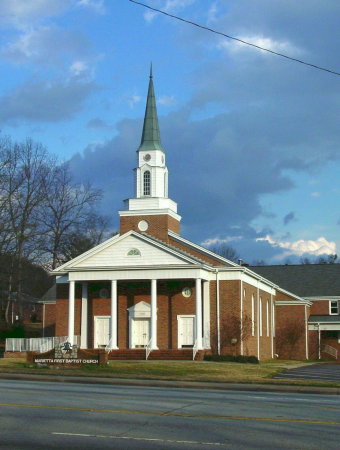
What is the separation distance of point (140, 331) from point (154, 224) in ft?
23.2

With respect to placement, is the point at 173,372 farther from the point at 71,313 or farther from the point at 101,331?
the point at 101,331

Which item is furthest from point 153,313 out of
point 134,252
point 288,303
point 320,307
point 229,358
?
point 320,307

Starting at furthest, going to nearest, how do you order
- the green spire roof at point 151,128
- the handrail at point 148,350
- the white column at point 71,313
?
1. the green spire roof at point 151,128
2. the white column at point 71,313
3. the handrail at point 148,350

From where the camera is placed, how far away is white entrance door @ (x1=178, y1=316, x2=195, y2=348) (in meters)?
44.7

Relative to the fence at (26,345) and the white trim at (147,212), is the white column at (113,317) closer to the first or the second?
the fence at (26,345)

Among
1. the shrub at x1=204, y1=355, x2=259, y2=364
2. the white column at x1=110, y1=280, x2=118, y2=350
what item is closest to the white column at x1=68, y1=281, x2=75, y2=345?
the white column at x1=110, y1=280, x2=118, y2=350

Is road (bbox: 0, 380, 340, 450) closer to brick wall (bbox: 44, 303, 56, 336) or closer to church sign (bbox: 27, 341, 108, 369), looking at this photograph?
church sign (bbox: 27, 341, 108, 369)

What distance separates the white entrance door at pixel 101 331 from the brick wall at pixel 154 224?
5.92m

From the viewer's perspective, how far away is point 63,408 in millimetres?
15602

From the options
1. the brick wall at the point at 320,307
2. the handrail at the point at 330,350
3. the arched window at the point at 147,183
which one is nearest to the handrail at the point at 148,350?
the arched window at the point at 147,183

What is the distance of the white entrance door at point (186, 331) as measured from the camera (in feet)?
147

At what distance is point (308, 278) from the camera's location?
2499 inches

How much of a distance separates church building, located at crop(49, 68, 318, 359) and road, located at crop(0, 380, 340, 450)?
79.9ft

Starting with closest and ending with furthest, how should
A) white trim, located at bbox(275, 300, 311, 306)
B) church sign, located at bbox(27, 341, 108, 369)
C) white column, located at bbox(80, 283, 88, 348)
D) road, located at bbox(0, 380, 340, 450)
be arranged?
road, located at bbox(0, 380, 340, 450)
church sign, located at bbox(27, 341, 108, 369)
white column, located at bbox(80, 283, 88, 348)
white trim, located at bbox(275, 300, 311, 306)
